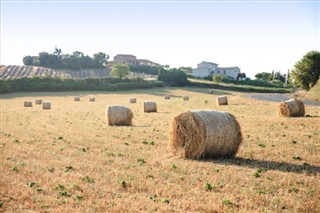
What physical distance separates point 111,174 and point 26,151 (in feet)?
20.3

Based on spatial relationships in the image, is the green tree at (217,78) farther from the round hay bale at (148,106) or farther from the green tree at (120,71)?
the round hay bale at (148,106)

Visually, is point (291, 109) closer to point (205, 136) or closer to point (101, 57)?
point (205, 136)

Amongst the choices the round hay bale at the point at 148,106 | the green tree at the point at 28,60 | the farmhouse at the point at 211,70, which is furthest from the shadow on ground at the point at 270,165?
the farmhouse at the point at 211,70

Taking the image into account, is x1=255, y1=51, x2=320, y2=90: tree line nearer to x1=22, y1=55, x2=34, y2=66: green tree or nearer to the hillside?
the hillside

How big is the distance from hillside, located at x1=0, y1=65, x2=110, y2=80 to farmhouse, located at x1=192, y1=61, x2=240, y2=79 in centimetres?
4350

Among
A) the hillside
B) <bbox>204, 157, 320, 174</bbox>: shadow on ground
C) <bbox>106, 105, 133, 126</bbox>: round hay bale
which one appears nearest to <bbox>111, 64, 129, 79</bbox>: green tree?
the hillside

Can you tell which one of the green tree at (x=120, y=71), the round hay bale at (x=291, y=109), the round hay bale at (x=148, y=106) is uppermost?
the green tree at (x=120, y=71)

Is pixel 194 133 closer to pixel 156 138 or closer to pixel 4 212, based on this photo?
pixel 156 138

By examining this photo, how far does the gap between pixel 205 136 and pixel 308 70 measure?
76.4 metres

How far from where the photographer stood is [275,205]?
1077 centimetres

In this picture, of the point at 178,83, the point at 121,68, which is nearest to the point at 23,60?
the point at 121,68

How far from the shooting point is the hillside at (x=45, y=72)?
12682 centimetres

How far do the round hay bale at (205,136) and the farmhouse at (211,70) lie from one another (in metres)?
159

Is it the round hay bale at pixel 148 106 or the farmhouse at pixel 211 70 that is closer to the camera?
the round hay bale at pixel 148 106
